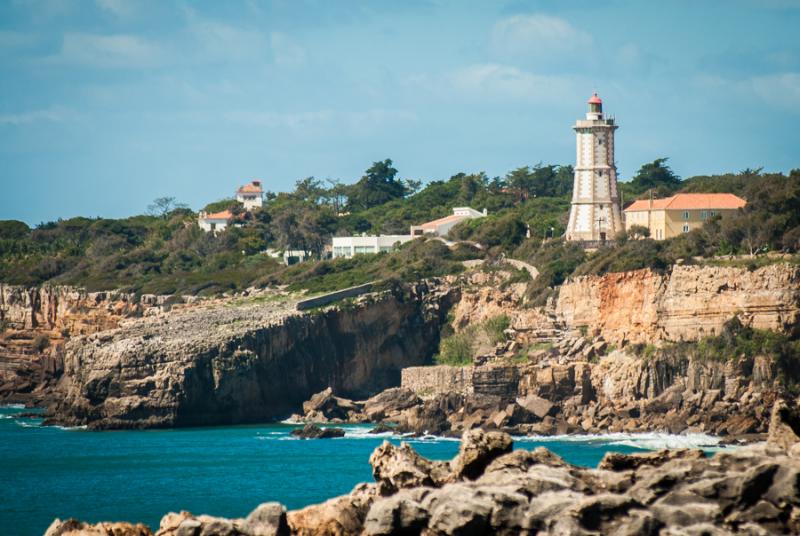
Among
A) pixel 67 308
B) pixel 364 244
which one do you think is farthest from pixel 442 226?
pixel 67 308

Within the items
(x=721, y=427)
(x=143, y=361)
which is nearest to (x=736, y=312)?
(x=721, y=427)

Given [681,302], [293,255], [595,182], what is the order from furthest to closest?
[293,255] → [595,182] → [681,302]

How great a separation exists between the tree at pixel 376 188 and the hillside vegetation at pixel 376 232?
99mm

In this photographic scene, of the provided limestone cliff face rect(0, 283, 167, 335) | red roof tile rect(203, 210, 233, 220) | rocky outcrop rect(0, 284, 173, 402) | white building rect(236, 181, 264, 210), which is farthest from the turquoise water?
white building rect(236, 181, 264, 210)

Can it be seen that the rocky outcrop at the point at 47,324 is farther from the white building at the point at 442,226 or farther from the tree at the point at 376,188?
the tree at the point at 376,188

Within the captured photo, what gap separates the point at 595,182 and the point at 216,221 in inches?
1732

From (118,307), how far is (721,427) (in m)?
42.1

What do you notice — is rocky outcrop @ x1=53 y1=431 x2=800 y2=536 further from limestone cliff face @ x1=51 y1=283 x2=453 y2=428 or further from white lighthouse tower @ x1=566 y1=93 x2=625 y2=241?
white lighthouse tower @ x1=566 y1=93 x2=625 y2=241

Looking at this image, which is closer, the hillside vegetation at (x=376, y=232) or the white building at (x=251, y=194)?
the hillside vegetation at (x=376, y=232)

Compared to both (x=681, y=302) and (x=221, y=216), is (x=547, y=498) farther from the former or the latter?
(x=221, y=216)

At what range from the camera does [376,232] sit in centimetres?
11031

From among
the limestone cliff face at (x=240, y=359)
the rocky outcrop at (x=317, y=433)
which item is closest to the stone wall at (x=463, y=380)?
the limestone cliff face at (x=240, y=359)

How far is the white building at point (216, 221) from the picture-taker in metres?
119

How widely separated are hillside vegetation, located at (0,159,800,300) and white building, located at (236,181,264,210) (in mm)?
1022
